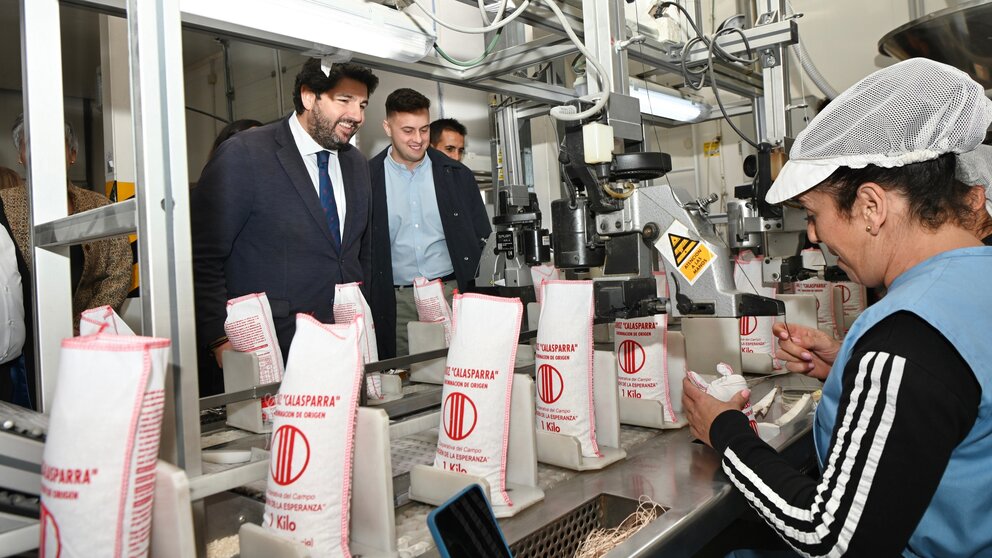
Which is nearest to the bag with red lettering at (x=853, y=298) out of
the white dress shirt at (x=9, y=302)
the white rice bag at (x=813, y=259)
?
the white rice bag at (x=813, y=259)

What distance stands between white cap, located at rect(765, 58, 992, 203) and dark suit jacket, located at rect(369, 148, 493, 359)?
194cm

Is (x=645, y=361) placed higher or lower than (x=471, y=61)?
lower

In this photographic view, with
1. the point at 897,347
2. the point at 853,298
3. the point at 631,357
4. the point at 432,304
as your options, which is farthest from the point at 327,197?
the point at 853,298

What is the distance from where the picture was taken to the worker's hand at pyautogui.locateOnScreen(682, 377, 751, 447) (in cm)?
120

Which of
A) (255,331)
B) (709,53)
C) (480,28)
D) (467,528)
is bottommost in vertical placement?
(467,528)

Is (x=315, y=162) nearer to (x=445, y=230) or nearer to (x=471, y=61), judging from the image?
(x=471, y=61)

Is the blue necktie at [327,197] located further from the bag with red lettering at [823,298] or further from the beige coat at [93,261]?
the bag with red lettering at [823,298]

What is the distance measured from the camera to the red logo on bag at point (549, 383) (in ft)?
3.89

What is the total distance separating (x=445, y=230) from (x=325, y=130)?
3.08 ft

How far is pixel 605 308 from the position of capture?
Result: 4.16 feet

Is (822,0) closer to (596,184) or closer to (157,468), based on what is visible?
(596,184)

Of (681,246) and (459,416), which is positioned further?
(681,246)

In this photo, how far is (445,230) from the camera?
3.04 metres

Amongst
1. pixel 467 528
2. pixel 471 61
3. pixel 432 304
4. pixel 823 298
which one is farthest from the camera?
pixel 823 298
